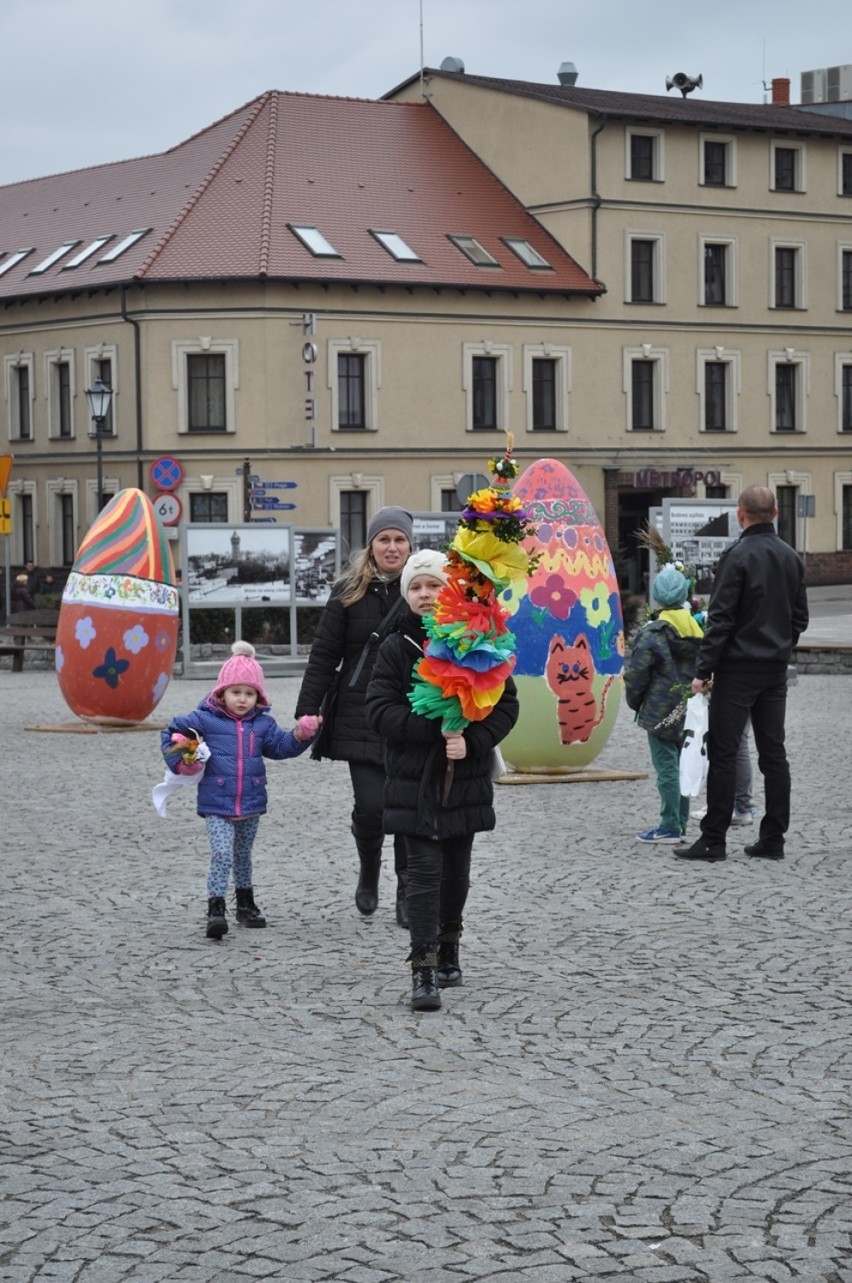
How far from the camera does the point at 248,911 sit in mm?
9922

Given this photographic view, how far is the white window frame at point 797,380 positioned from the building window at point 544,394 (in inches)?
291

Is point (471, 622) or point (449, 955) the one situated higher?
point (471, 622)

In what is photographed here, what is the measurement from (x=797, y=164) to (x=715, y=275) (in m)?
4.48

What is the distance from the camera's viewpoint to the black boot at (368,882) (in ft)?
33.3

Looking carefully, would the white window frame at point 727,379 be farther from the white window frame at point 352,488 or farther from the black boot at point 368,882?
the black boot at point 368,882

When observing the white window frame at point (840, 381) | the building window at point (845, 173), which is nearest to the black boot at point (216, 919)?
the white window frame at point (840, 381)

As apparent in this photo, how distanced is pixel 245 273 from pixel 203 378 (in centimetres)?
291

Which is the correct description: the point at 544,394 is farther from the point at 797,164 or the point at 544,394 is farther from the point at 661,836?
the point at 661,836

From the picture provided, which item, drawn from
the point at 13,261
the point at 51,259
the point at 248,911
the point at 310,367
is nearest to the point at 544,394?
the point at 310,367

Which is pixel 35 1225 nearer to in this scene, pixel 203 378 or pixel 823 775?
pixel 823 775

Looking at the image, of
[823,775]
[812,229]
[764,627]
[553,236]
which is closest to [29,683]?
[823,775]

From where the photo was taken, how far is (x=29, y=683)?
3044cm

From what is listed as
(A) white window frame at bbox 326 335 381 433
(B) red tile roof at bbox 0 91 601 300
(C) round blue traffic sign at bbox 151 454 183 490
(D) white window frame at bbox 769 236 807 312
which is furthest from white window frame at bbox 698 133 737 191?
(C) round blue traffic sign at bbox 151 454 183 490

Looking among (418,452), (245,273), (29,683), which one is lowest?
(29,683)
